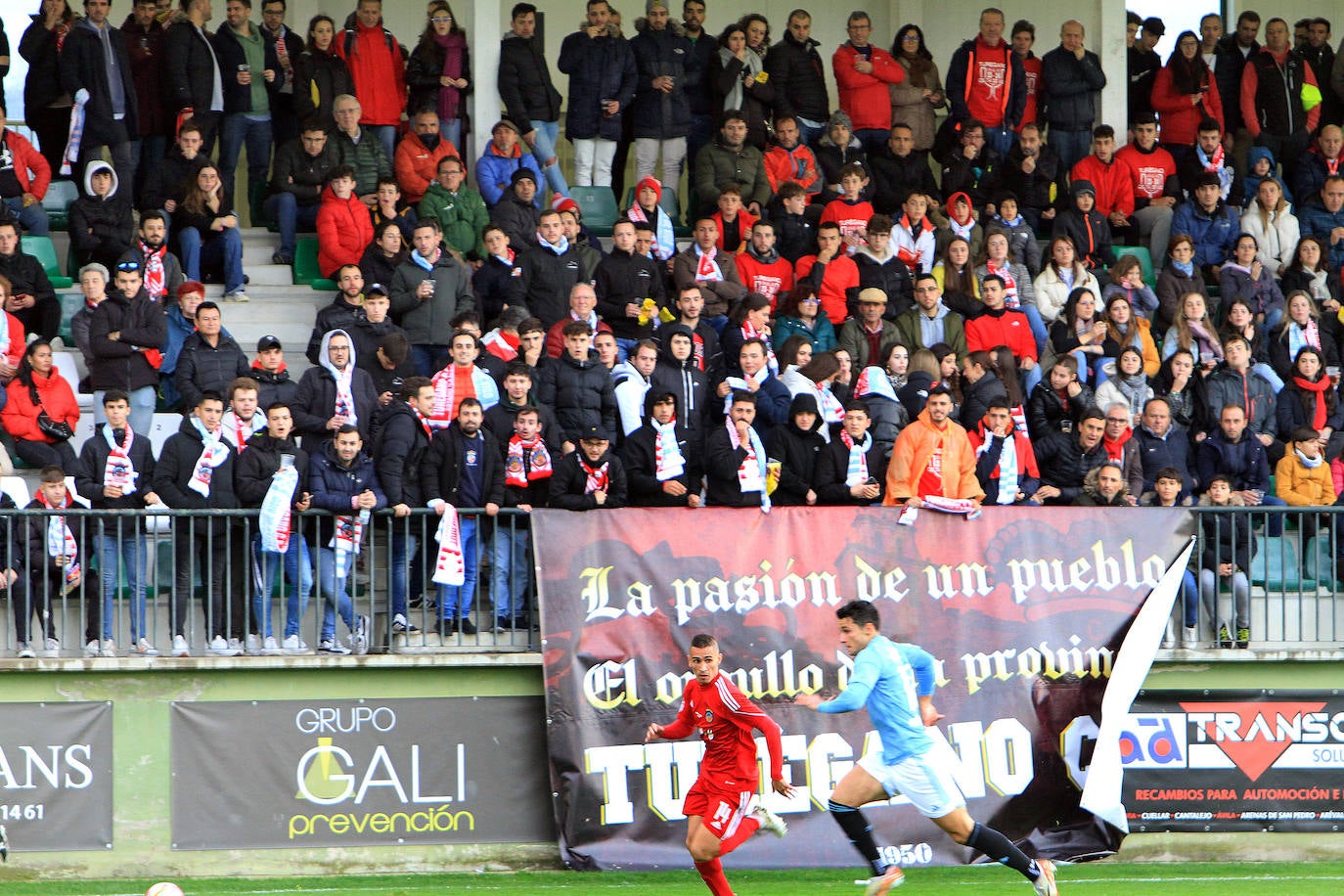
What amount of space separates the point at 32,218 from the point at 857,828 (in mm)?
9671

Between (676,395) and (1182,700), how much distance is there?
14.8ft

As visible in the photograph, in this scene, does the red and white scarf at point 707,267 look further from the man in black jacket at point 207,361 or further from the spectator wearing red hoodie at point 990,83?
the spectator wearing red hoodie at point 990,83

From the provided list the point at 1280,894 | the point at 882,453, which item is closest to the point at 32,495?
the point at 882,453

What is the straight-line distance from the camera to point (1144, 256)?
19125mm

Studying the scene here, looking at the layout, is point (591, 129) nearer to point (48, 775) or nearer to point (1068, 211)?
point (1068, 211)

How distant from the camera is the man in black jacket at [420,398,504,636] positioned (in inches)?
542

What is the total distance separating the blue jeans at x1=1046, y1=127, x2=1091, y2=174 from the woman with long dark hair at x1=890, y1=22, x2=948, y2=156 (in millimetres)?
1256

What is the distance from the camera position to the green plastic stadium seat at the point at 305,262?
1753cm

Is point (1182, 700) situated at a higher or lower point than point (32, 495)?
lower

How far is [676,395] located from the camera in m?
14.8

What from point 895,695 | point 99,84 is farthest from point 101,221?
point 895,695

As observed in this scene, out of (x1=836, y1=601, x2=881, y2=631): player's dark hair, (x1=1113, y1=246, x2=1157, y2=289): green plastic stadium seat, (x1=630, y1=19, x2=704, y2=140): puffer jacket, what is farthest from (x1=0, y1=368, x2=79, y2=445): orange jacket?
(x1=1113, y1=246, x2=1157, y2=289): green plastic stadium seat

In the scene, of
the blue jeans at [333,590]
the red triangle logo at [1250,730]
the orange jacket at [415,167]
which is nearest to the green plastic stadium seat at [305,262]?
the orange jacket at [415,167]

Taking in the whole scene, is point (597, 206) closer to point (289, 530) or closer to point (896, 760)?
point (289, 530)
